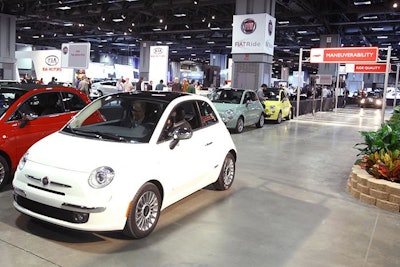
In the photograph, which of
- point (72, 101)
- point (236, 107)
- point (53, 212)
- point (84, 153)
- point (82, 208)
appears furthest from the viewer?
point (236, 107)

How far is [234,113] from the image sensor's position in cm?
1223

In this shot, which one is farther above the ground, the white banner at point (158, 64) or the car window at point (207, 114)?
the white banner at point (158, 64)

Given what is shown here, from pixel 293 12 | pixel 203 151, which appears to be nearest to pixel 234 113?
pixel 203 151

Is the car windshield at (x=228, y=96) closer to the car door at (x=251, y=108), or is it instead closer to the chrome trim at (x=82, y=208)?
the car door at (x=251, y=108)

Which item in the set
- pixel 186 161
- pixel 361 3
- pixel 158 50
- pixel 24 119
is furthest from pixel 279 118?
pixel 24 119

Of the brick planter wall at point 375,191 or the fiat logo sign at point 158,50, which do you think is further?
the fiat logo sign at point 158,50

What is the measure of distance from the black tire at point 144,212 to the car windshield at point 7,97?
289 centimetres

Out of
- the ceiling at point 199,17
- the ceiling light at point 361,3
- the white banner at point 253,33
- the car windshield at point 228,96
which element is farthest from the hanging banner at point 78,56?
the ceiling light at point 361,3

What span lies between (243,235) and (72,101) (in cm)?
391

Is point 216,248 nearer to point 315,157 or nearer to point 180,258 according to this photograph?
point 180,258

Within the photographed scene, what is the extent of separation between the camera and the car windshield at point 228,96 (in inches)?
507

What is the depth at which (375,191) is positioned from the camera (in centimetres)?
556

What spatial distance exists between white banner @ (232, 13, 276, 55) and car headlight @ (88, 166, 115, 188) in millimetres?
14101

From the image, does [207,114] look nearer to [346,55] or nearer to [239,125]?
[239,125]
